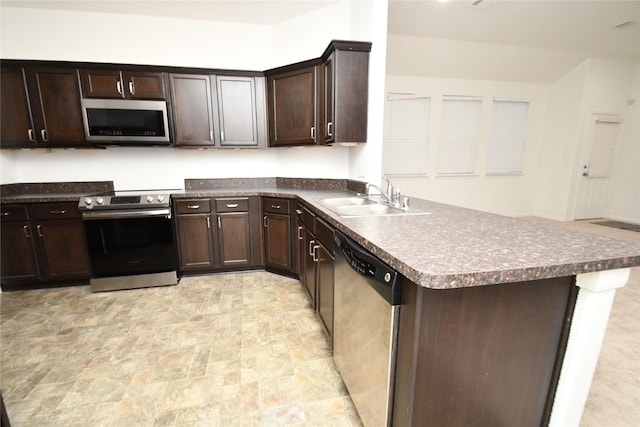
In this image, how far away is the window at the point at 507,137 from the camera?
18.0 ft

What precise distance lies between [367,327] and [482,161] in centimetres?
547

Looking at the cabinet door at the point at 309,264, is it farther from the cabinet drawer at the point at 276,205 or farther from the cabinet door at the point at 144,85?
the cabinet door at the point at 144,85

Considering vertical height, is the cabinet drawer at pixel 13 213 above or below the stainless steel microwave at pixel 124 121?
below

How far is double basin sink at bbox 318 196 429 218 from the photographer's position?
1.74m

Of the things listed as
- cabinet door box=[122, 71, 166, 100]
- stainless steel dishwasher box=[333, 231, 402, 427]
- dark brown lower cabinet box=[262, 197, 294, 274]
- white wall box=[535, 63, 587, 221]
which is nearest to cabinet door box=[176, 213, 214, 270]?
dark brown lower cabinet box=[262, 197, 294, 274]

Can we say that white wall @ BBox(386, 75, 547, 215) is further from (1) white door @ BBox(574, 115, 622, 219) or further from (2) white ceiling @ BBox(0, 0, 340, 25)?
(2) white ceiling @ BBox(0, 0, 340, 25)

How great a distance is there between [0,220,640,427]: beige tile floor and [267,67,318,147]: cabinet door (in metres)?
1.68

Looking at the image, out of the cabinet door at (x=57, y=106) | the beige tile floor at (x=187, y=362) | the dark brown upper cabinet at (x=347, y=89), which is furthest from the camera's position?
the cabinet door at (x=57, y=106)

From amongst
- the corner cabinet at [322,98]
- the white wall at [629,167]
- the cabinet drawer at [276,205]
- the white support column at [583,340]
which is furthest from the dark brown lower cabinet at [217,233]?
the white wall at [629,167]

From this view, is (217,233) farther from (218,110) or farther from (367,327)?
(367,327)

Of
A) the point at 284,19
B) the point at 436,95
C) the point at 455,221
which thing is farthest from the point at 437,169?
the point at 455,221

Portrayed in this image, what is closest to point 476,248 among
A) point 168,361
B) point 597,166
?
point 168,361

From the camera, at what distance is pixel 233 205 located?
310cm

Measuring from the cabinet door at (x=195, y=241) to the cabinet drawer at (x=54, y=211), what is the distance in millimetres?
967
